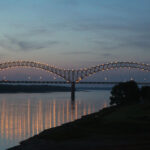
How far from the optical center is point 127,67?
351ft

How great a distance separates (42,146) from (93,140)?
2.52m

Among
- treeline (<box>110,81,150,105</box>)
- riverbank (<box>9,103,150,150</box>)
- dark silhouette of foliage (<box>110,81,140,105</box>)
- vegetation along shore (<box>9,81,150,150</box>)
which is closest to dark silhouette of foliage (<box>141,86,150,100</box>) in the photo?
treeline (<box>110,81,150,105</box>)

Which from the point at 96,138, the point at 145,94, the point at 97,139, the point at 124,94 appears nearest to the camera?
the point at 97,139

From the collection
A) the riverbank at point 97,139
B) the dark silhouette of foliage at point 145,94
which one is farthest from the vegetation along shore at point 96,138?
the dark silhouette of foliage at point 145,94

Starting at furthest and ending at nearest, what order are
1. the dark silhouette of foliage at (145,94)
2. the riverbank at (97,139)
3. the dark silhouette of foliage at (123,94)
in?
the dark silhouette of foliage at (145,94) < the dark silhouette of foliage at (123,94) < the riverbank at (97,139)

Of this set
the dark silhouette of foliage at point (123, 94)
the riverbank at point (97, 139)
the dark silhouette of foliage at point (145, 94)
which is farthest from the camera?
the dark silhouette of foliage at point (145, 94)

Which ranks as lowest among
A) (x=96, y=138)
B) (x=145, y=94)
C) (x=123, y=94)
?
(x=96, y=138)

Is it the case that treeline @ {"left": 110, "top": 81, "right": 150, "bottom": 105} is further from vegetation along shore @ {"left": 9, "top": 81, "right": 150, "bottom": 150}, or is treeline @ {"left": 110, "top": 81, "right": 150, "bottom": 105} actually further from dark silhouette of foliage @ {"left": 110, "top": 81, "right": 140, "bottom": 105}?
vegetation along shore @ {"left": 9, "top": 81, "right": 150, "bottom": 150}

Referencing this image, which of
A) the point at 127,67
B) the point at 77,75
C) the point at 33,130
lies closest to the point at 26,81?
the point at 77,75

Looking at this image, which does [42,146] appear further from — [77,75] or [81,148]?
[77,75]

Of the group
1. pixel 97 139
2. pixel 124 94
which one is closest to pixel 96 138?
pixel 97 139

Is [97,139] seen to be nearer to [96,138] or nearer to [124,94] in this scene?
[96,138]

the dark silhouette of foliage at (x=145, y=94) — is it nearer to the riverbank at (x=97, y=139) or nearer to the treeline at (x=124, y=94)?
the treeline at (x=124, y=94)

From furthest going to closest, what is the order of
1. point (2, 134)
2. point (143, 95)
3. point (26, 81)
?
point (26, 81) → point (143, 95) → point (2, 134)
